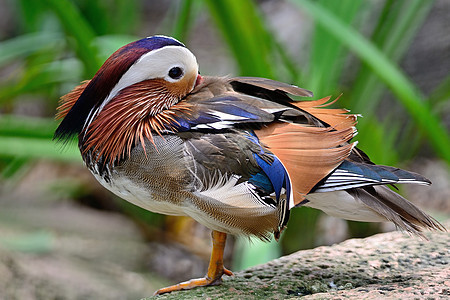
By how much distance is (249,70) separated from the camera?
3.07 meters

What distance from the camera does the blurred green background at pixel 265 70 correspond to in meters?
3.01

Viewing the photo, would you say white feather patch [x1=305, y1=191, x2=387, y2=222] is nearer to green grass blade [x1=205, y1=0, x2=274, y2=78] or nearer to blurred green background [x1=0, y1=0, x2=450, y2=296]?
blurred green background [x1=0, y1=0, x2=450, y2=296]

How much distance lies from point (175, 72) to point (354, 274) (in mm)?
891

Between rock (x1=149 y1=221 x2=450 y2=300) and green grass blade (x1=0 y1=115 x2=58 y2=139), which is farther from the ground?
green grass blade (x1=0 y1=115 x2=58 y2=139)

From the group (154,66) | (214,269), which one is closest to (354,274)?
(214,269)

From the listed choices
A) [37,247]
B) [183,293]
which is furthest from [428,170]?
[183,293]

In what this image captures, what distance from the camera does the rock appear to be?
1748 mm

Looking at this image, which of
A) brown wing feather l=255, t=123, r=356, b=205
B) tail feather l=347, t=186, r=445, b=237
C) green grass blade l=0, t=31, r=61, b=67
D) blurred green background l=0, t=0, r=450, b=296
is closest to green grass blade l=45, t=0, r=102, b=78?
blurred green background l=0, t=0, r=450, b=296

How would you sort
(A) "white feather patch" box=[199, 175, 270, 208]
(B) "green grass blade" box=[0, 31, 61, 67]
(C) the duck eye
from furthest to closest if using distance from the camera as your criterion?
(B) "green grass blade" box=[0, 31, 61, 67], (C) the duck eye, (A) "white feather patch" box=[199, 175, 270, 208]

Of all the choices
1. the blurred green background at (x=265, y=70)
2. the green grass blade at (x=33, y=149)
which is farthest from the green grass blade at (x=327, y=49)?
the green grass blade at (x=33, y=149)

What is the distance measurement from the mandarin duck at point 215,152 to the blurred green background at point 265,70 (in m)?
0.72

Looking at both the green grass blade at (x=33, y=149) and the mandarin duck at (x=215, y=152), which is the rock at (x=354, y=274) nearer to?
the mandarin duck at (x=215, y=152)

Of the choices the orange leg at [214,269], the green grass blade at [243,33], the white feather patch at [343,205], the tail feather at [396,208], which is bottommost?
the orange leg at [214,269]

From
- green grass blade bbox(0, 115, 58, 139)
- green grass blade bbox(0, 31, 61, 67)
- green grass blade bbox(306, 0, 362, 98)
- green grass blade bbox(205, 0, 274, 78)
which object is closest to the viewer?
green grass blade bbox(205, 0, 274, 78)
